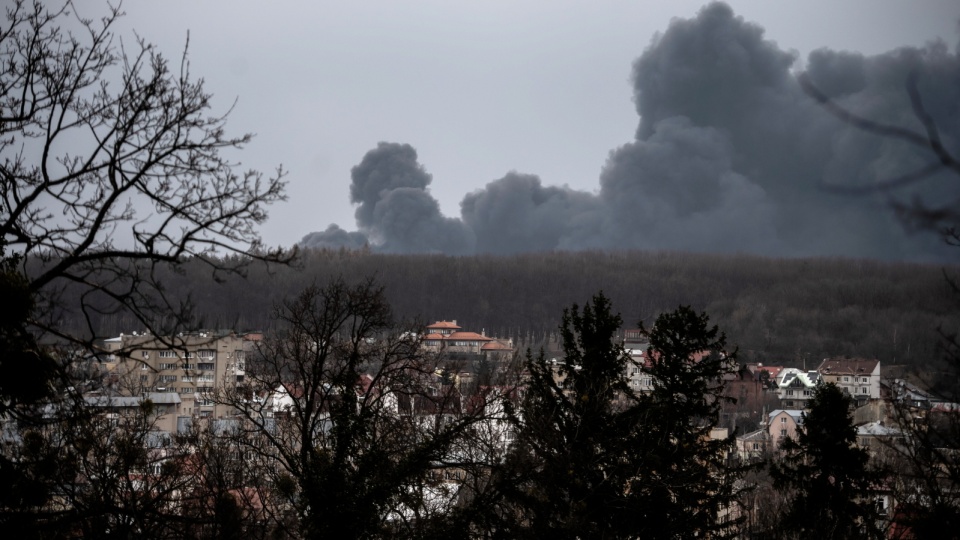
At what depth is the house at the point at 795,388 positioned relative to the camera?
85062mm

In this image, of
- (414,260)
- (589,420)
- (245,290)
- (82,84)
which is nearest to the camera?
(82,84)

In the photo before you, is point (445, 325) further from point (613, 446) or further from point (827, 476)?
point (613, 446)

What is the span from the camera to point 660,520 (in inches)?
639

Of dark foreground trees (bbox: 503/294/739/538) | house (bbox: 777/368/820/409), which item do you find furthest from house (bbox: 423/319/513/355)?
dark foreground trees (bbox: 503/294/739/538)

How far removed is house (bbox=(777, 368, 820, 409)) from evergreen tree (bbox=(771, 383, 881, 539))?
62.9m

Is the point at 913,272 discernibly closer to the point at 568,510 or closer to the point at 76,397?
the point at 568,510

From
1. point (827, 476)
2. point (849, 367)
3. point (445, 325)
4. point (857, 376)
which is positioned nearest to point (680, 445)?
point (827, 476)

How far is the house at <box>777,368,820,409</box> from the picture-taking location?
85.1 metres

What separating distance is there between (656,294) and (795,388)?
54.4m

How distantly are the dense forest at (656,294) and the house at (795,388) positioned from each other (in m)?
20.1

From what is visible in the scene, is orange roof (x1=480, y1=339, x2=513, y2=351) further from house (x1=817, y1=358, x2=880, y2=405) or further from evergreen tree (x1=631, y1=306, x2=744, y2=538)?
evergreen tree (x1=631, y1=306, x2=744, y2=538)

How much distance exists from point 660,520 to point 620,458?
4.33 ft

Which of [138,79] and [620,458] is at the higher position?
[138,79]

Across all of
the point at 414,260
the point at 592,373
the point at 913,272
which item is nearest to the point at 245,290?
the point at 414,260
